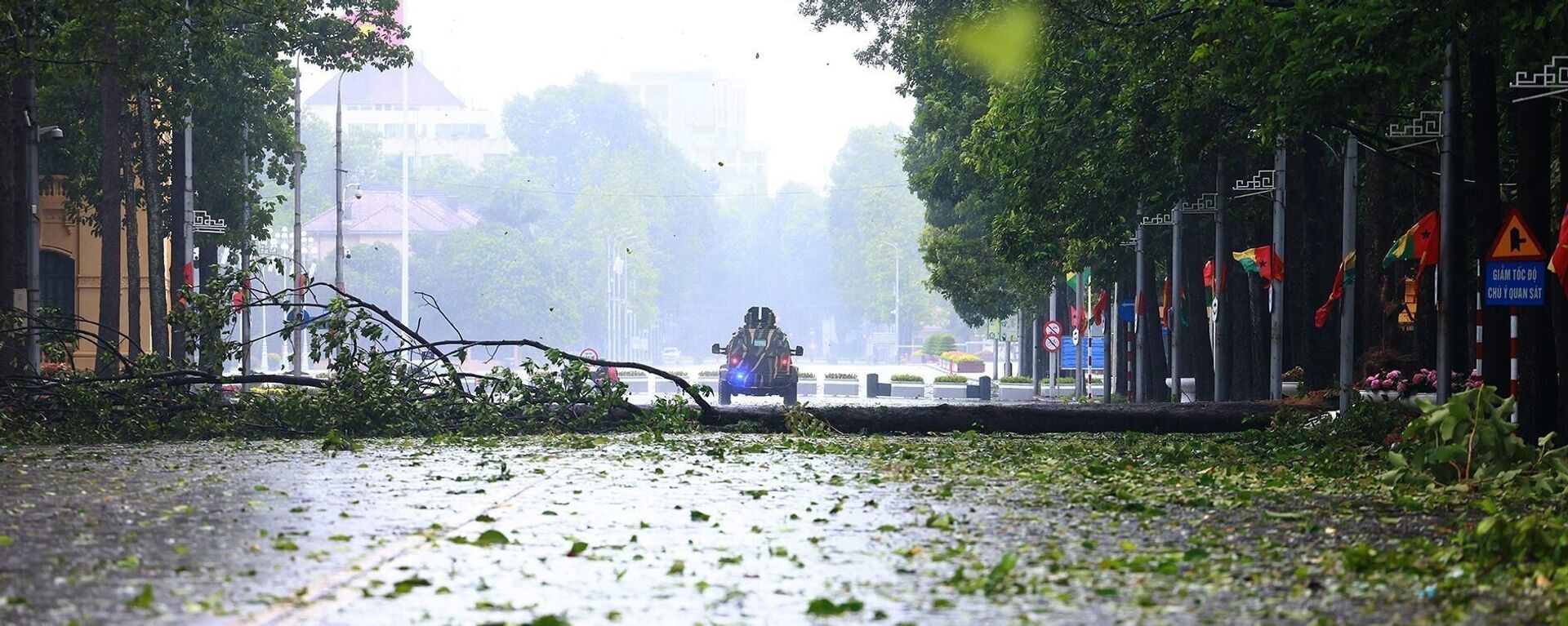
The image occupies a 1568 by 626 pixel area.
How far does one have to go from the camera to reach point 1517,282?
19016 millimetres

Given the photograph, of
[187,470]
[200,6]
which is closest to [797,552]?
[187,470]

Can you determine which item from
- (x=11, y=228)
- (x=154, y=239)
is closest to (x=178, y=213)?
(x=154, y=239)

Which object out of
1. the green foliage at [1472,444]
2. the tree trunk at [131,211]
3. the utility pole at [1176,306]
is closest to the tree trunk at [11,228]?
the tree trunk at [131,211]

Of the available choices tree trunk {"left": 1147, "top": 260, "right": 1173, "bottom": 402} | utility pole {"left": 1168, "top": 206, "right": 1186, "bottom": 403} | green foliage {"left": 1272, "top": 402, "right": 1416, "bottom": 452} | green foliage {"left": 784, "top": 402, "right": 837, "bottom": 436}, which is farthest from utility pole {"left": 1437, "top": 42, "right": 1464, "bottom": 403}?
tree trunk {"left": 1147, "top": 260, "right": 1173, "bottom": 402}

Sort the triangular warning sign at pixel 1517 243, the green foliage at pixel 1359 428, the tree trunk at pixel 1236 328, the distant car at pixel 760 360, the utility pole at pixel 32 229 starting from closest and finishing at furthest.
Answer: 1. the triangular warning sign at pixel 1517 243
2. the green foliage at pixel 1359 428
3. the utility pole at pixel 32 229
4. the tree trunk at pixel 1236 328
5. the distant car at pixel 760 360

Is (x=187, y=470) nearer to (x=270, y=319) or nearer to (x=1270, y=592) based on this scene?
(x=1270, y=592)

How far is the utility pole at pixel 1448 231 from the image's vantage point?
21.5m

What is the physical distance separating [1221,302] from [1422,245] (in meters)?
10.8

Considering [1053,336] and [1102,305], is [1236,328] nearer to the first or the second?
[1102,305]

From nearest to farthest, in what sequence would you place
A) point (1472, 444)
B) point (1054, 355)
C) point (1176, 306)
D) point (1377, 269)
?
point (1472, 444), point (1377, 269), point (1176, 306), point (1054, 355)

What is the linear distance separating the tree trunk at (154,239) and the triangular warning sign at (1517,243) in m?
26.9

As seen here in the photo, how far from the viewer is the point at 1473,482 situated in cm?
1480

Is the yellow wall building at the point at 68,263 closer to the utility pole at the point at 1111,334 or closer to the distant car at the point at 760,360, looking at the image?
the distant car at the point at 760,360

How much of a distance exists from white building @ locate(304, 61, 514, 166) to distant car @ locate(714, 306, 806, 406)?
395 ft
